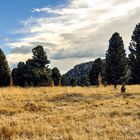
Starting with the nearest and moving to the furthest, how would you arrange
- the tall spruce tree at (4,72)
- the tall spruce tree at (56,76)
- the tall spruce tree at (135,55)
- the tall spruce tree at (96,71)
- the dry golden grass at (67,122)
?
the dry golden grass at (67,122), the tall spruce tree at (135,55), the tall spruce tree at (4,72), the tall spruce tree at (96,71), the tall spruce tree at (56,76)

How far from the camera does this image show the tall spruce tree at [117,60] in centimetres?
5119

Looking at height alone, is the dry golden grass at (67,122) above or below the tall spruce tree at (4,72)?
below

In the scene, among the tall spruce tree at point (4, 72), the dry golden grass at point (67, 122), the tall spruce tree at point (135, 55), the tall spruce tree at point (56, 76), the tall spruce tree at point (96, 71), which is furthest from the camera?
the tall spruce tree at point (56, 76)

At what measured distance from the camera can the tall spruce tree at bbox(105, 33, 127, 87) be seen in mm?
51188

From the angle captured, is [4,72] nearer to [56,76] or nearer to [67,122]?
[56,76]

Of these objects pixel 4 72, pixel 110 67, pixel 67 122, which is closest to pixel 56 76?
pixel 4 72

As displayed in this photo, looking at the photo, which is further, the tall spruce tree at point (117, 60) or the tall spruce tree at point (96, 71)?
the tall spruce tree at point (96, 71)

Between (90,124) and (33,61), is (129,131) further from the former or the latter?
(33,61)

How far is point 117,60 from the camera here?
51344 mm

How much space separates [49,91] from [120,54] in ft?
60.8

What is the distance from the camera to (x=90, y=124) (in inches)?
675

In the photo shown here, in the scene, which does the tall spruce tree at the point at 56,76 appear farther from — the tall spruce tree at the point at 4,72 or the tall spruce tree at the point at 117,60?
the tall spruce tree at the point at 117,60

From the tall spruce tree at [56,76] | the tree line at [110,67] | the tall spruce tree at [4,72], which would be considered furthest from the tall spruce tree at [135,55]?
the tall spruce tree at [56,76]

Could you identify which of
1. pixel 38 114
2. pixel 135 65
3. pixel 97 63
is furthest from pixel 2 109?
pixel 97 63
